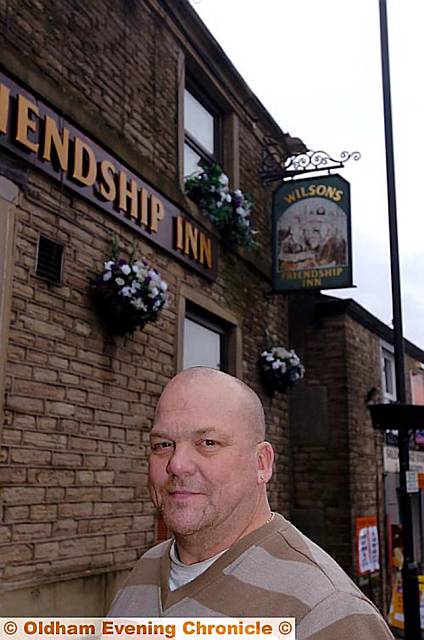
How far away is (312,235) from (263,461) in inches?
276

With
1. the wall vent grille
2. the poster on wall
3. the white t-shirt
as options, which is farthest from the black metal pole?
the white t-shirt

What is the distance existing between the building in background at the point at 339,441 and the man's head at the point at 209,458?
25.9ft

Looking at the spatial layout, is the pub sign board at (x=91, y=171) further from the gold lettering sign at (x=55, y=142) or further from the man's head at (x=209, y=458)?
the man's head at (x=209, y=458)

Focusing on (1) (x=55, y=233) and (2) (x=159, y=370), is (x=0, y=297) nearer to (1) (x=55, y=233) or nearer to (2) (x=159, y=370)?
(1) (x=55, y=233)

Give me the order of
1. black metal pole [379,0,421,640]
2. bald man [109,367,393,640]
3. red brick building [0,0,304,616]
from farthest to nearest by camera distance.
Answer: black metal pole [379,0,421,640], red brick building [0,0,304,616], bald man [109,367,393,640]

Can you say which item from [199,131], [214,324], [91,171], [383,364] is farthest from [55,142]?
[383,364]

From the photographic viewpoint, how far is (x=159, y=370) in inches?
251

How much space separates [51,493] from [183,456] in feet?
11.0

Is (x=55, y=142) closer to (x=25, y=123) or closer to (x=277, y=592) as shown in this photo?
(x=25, y=123)

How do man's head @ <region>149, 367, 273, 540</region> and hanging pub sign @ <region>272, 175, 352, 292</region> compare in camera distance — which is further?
hanging pub sign @ <region>272, 175, 352, 292</region>

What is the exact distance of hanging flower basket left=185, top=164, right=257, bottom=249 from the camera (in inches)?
299

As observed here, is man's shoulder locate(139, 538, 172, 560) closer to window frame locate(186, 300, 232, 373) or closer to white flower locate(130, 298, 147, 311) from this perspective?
white flower locate(130, 298, 147, 311)

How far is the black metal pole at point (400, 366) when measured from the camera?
7008mm

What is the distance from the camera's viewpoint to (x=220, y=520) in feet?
5.46
